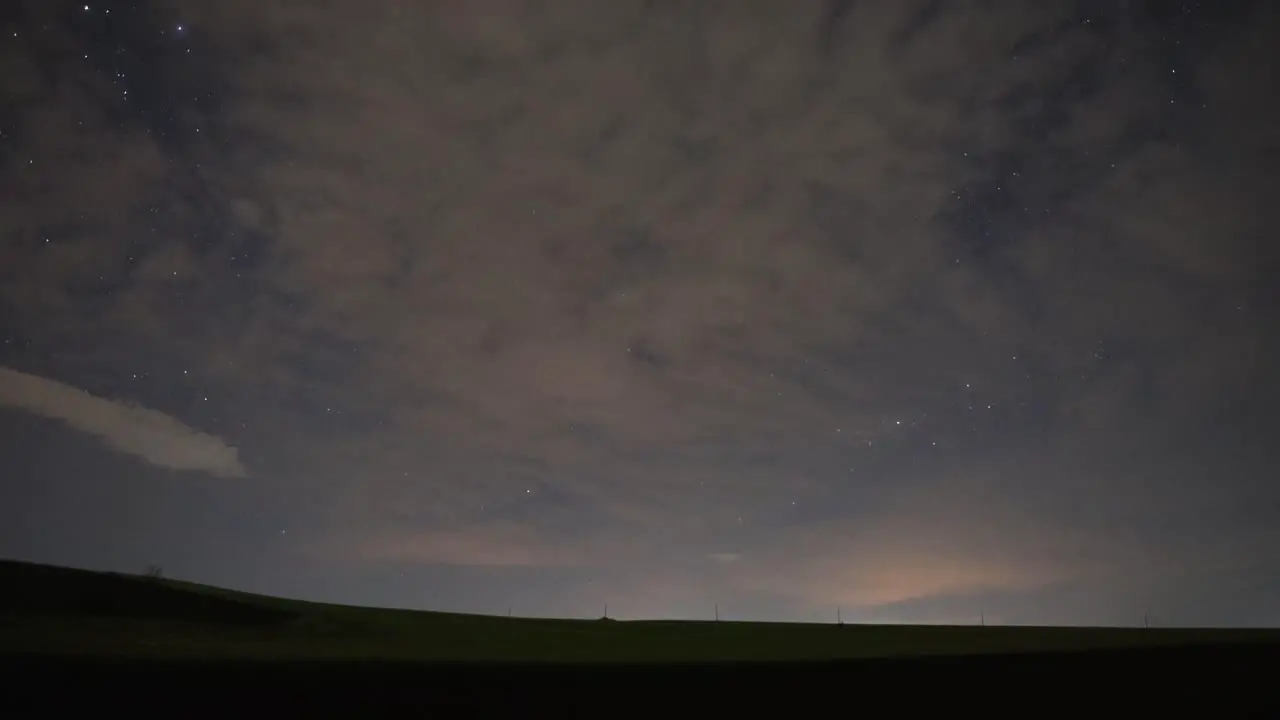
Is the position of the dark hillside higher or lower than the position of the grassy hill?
higher

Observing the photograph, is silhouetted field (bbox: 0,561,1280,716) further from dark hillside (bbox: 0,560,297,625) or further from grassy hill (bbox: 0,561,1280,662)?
dark hillside (bbox: 0,560,297,625)

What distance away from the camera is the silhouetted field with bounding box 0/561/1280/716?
35.8ft

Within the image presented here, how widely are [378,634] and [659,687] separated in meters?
13.5

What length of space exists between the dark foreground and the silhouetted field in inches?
1.0

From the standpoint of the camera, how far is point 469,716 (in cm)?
1116

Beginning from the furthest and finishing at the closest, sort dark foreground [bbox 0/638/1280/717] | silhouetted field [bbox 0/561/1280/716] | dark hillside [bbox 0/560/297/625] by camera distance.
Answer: dark hillside [bbox 0/560/297/625] < silhouetted field [bbox 0/561/1280/716] < dark foreground [bbox 0/638/1280/717]

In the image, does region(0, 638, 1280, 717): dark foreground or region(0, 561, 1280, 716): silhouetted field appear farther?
region(0, 561, 1280, 716): silhouetted field

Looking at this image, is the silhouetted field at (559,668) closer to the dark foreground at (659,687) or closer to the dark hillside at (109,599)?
the dark foreground at (659,687)

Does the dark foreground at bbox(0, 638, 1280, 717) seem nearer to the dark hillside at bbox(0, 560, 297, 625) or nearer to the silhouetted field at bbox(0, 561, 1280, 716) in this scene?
the silhouetted field at bbox(0, 561, 1280, 716)

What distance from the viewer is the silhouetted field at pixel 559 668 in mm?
10906

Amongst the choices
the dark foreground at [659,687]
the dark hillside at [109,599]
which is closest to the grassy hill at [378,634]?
the dark hillside at [109,599]

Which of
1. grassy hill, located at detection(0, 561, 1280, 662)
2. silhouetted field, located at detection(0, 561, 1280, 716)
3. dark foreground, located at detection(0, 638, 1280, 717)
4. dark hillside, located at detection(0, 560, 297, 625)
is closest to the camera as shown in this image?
dark foreground, located at detection(0, 638, 1280, 717)

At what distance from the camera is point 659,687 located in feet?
40.9

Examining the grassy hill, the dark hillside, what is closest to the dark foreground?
the grassy hill
